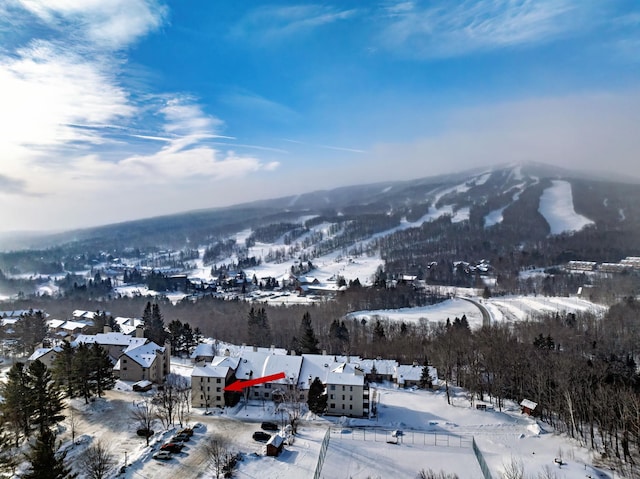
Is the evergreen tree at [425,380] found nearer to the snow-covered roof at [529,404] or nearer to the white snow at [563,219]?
the snow-covered roof at [529,404]

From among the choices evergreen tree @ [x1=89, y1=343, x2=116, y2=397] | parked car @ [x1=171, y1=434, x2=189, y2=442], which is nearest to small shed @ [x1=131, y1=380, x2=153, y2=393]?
evergreen tree @ [x1=89, y1=343, x2=116, y2=397]

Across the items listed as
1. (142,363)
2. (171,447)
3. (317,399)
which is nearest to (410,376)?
(317,399)

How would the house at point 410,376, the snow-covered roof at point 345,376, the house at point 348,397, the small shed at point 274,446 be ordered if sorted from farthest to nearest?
the house at point 410,376, the snow-covered roof at point 345,376, the house at point 348,397, the small shed at point 274,446

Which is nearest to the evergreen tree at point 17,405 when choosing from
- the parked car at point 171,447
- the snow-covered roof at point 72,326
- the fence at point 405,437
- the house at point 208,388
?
the parked car at point 171,447

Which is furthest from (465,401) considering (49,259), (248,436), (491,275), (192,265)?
(49,259)

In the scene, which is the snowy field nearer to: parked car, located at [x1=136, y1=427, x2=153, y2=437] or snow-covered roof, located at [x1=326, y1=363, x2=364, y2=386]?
parked car, located at [x1=136, y1=427, x2=153, y2=437]

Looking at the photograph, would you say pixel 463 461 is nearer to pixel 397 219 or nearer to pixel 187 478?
pixel 187 478
